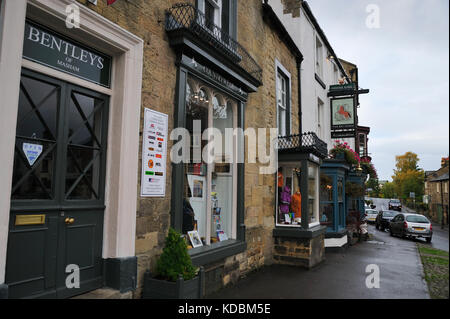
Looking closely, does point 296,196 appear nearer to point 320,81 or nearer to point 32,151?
point 320,81

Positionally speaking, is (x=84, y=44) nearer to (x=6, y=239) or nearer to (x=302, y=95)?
(x=6, y=239)

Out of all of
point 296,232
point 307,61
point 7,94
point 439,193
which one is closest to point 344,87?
point 307,61

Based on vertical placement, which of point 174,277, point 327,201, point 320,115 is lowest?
point 174,277

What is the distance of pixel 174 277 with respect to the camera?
407 centimetres

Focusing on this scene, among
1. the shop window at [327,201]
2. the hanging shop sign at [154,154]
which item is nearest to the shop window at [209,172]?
the hanging shop sign at [154,154]

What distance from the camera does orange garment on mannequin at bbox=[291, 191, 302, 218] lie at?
8.91 metres

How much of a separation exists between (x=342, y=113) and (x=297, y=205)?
7329mm

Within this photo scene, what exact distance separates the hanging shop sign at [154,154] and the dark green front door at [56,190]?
1.68 ft

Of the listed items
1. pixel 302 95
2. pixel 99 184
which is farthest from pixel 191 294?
pixel 302 95

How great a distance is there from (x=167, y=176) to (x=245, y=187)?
2628 mm

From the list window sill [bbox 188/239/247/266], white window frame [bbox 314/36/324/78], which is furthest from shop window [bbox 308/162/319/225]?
white window frame [bbox 314/36/324/78]

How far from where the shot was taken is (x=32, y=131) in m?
3.35

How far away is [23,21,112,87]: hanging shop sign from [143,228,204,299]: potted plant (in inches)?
89.9

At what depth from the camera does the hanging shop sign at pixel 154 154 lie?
4.36 m
